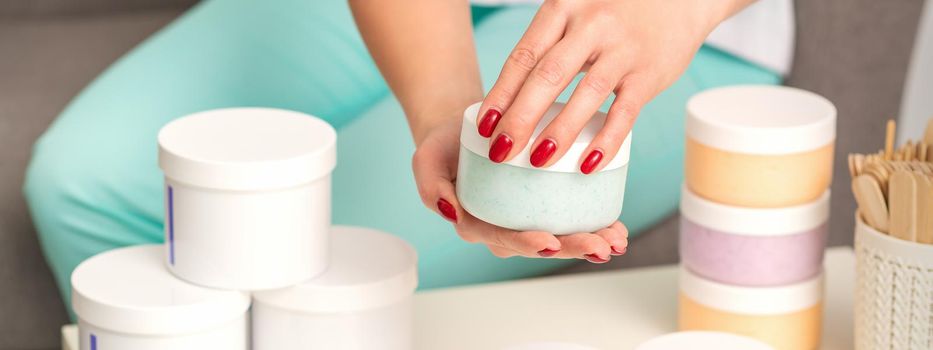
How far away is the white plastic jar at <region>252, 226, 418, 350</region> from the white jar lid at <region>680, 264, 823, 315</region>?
28cm

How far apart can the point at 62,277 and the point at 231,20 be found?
0.37 meters

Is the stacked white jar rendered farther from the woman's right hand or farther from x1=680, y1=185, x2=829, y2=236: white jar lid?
x1=680, y1=185, x2=829, y2=236: white jar lid

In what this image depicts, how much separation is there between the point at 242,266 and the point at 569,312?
372 millimetres

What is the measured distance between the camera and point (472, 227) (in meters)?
0.89

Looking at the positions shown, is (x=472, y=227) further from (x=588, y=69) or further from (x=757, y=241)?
(x=757, y=241)

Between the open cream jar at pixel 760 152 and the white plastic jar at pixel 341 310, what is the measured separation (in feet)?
0.90

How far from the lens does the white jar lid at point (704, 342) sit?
979 millimetres

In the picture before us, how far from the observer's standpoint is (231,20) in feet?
4.79

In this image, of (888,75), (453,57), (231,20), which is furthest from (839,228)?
(231,20)

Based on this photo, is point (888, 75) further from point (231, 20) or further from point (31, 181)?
point (31, 181)

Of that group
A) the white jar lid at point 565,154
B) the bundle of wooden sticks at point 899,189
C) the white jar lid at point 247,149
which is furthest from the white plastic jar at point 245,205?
the bundle of wooden sticks at point 899,189

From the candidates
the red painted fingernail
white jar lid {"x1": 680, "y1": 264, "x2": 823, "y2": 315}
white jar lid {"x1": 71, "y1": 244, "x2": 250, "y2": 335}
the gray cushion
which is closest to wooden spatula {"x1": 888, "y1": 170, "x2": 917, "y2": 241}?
white jar lid {"x1": 680, "y1": 264, "x2": 823, "y2": 315}

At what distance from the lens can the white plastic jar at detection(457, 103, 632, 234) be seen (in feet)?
2.57

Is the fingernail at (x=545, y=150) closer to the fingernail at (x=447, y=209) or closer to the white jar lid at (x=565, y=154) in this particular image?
the white jar lid at (x=565, y=154)
